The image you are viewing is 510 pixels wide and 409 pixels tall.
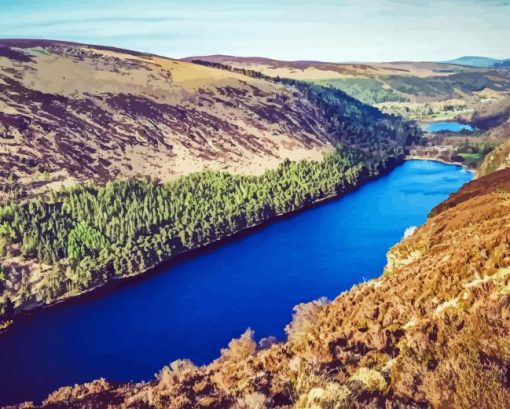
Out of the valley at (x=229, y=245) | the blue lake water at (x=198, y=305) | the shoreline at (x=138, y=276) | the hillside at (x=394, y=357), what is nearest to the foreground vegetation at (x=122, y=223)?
the valley at (x=229, y=245)

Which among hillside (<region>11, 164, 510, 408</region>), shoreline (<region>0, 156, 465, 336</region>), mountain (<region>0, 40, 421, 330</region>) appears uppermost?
hillside (<region>11, 164, 510, 408</region>)

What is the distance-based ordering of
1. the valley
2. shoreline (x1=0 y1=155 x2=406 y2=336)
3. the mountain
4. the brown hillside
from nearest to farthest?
the valley, shoreline (x1=0 y1=155 x2=406 y2=336), the mountain, the brown hillside

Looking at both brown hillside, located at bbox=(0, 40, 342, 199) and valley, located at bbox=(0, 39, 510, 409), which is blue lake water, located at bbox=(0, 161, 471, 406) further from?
brown hillside, located at bbox=(0, 40, 342, 199)

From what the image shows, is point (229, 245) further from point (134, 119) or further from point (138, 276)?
point (134, 119)

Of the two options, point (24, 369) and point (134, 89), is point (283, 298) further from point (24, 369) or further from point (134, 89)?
point (134, 89)

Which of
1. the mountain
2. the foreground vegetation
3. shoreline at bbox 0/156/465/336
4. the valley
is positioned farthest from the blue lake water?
the mountain

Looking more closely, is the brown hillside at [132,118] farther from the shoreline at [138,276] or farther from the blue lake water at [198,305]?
the blue lake water at [198,305]
